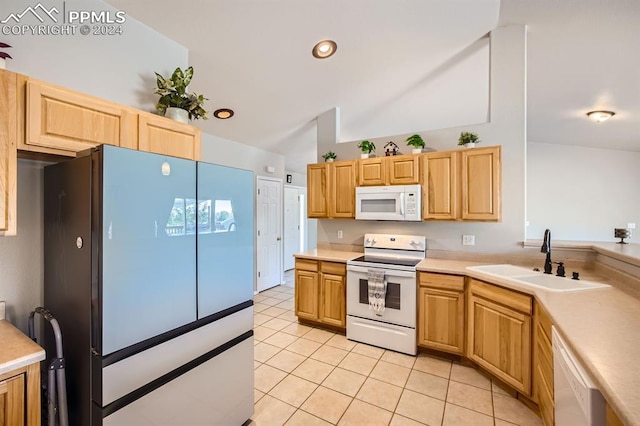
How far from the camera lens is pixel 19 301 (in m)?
1.50

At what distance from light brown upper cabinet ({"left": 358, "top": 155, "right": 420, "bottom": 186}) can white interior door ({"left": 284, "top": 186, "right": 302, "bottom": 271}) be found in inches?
115

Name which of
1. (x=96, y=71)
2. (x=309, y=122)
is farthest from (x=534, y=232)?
(x=96, y=71)

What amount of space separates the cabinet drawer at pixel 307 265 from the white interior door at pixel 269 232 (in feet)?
5.17

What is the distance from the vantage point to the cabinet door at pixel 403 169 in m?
3.03

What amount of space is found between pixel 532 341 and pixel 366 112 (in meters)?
3.25

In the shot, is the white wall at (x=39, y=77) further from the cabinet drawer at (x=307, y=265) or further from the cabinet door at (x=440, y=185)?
the cabinet door at (x=440, y=185)

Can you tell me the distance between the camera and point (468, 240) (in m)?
2.99

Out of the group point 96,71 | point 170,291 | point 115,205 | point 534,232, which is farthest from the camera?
point 534,232

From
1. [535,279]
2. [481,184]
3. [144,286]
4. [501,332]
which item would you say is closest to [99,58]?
[144,286]

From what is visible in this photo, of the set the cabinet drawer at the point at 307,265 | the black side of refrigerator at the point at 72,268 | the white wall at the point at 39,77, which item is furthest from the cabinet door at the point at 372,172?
the black side of refrigerator at the point at 72,268

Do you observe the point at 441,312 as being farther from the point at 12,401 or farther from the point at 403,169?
the point at 12,401

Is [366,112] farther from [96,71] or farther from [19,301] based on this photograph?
[19,301]

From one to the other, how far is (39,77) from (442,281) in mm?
3307

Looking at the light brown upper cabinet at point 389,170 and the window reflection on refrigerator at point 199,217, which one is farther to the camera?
the light brown upper cabinet at point 389,170
